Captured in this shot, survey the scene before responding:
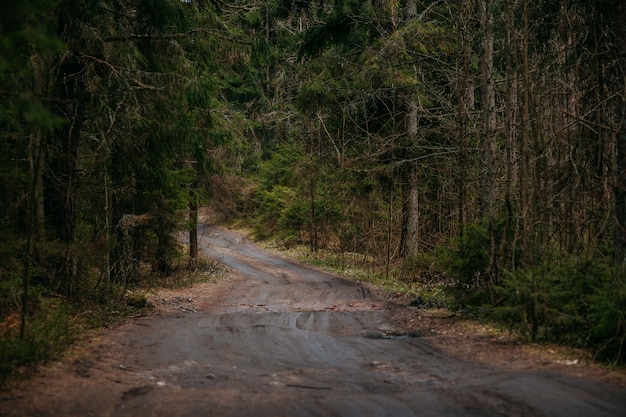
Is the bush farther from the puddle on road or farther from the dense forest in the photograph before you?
the puddle on road

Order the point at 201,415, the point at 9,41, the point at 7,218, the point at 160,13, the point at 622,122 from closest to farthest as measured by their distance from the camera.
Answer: the point at 9,41 < the point at 201,415 < the point at 622,122 < the point at 7,218 < the point at 160,13

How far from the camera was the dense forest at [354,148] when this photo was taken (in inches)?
315

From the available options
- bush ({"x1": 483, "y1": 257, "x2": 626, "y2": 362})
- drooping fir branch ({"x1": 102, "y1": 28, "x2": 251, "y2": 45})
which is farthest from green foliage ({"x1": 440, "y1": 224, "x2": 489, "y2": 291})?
drooping fir branch ({"x1": 102, "y1": 28, "x2": 251, "y2": 45})

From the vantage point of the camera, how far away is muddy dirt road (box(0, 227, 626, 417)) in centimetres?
528

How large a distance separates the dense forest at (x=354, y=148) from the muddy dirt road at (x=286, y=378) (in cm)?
99

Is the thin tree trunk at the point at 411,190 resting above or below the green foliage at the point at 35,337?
above

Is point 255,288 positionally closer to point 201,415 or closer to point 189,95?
point 189,95

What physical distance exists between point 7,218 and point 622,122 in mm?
10142

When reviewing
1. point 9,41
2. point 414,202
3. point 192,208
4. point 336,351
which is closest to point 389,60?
point 414,202

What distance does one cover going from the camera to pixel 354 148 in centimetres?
2092

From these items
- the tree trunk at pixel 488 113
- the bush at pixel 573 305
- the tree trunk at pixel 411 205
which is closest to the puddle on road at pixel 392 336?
the bush at pixel 573 305

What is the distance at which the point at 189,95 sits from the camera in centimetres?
1158

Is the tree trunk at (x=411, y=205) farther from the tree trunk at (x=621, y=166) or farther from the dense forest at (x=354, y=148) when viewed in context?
the tree trunk at (x=621, y=166)

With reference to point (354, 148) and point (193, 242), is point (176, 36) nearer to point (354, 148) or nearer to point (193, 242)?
point (354, 148)
